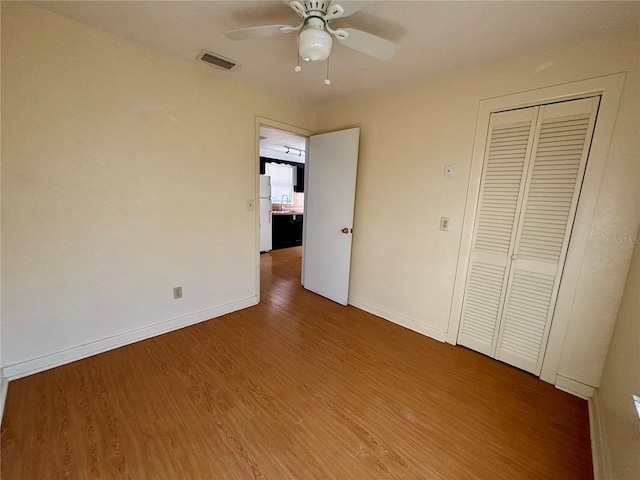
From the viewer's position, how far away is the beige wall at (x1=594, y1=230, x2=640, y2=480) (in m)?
1.06

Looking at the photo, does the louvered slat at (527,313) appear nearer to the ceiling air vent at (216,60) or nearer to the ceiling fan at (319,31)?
the ceiling fan at (319,31)

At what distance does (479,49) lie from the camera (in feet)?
5.73

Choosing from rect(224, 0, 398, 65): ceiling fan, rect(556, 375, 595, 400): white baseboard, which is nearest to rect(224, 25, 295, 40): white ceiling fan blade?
rect(224, 0, 398, 65): ceiling fan

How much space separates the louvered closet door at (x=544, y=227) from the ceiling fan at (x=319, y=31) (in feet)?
4.25

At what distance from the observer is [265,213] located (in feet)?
17.5

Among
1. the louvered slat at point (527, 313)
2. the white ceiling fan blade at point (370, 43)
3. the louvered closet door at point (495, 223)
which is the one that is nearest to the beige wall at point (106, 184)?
the white ceiling fan blade at point (370, 43)

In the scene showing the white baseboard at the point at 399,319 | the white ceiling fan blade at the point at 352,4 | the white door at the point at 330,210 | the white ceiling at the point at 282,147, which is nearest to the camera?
the white ceiling fan blade at the point at 352,4

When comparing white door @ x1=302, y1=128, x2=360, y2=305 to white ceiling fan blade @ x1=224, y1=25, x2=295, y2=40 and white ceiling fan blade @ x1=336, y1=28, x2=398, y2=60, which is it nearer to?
white ceiling fan blade @ x1=336, y1=28, x2=398, y2=60

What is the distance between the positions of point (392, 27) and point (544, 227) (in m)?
1.68

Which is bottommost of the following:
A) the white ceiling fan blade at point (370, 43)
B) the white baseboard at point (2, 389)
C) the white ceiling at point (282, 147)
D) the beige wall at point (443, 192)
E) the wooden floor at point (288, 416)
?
the wooden floor at point (288, 416)

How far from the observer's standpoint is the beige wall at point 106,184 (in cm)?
159

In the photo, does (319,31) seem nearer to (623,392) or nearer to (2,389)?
(623,392)

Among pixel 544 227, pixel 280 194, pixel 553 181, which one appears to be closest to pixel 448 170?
pixel 553 181

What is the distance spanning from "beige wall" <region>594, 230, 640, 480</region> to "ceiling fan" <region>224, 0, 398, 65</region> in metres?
1.91
